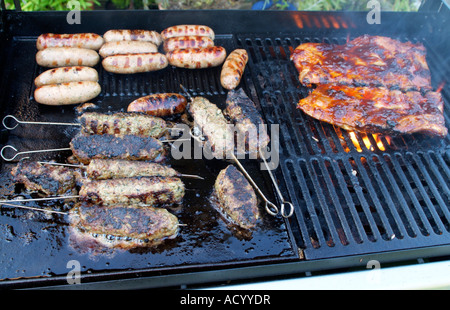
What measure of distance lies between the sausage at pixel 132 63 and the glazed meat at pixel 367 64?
1.86 metres

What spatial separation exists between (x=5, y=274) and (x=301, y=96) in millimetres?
3656

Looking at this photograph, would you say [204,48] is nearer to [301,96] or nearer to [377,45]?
[301,96]

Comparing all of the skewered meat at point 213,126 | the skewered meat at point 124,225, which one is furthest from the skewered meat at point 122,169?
the skewered meat at point 213,126

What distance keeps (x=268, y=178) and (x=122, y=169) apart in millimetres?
1495

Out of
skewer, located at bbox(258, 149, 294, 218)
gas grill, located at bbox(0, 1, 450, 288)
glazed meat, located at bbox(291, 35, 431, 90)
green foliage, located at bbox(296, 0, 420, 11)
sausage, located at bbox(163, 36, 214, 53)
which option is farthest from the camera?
green foliage, located at bbox(296, 0, 420, 11)

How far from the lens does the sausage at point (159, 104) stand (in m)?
3.92

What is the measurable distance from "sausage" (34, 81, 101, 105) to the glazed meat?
2652mm

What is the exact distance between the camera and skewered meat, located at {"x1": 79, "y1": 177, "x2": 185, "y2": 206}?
3.20 m

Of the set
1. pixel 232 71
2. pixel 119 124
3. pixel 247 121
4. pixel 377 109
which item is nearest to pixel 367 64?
pixel 377 109

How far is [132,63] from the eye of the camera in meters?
4.33

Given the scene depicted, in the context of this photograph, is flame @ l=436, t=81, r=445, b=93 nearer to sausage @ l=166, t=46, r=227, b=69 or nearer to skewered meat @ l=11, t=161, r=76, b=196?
sausage @ l=166, t=46, r=227, b=69

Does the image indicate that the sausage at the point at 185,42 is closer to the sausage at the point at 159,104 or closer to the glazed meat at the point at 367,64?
the sausage at the point at 159,104

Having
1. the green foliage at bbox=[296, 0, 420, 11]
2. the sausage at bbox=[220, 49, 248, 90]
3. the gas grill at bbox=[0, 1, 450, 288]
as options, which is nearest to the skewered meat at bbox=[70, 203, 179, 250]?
the gas grill at bbox=[0, 1, 450, 288]
